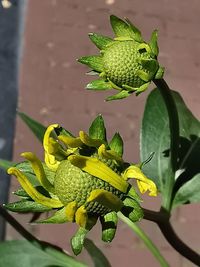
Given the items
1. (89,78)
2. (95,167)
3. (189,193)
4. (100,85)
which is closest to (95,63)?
(100,85)

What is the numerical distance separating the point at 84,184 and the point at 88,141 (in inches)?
1.5

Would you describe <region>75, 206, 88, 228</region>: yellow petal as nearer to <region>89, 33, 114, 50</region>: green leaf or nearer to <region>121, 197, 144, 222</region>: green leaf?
<region>121, 197, 144, 222</region>: green leaf

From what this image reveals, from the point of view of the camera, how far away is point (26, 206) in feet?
2.17

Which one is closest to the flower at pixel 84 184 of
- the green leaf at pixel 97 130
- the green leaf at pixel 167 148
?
the green leaf at pixel 97 130

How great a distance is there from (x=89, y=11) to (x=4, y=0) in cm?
152

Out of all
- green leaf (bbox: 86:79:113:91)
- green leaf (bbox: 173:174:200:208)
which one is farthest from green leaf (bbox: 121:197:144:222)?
green leaf (bbox: 173:174:200:208)

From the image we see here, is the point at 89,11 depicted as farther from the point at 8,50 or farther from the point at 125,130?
the point at 125,130

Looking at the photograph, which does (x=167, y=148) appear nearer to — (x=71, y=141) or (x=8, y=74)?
(x=71, y=141)

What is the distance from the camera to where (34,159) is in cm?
64

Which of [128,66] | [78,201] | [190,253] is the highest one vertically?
[128,66]

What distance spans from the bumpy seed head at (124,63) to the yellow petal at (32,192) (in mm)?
128

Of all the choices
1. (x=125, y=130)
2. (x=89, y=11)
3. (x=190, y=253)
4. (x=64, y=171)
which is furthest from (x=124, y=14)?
(x=64, y=171)

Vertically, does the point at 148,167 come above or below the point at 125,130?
above

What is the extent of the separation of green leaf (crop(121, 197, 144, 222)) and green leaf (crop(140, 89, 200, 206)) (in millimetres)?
188
